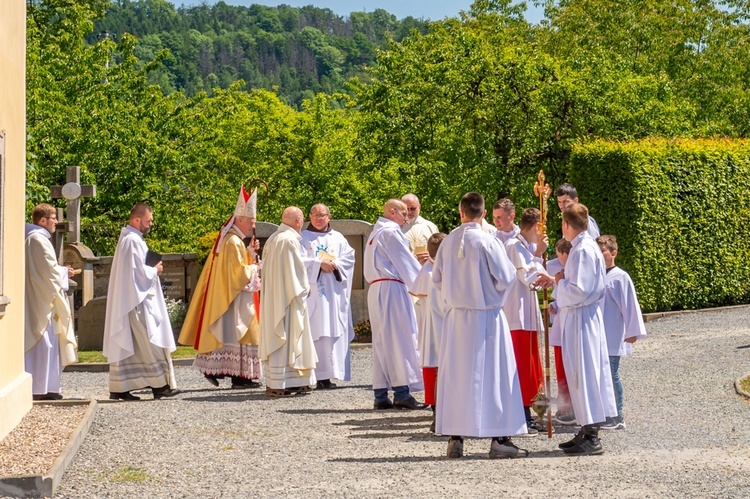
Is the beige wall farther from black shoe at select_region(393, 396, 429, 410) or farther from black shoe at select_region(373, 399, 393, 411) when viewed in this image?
black shoe at select_region(393, 396, 429, 410)

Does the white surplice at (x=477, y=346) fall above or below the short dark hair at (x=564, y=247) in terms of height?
below

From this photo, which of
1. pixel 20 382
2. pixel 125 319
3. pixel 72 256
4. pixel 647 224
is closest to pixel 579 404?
pixel 20 382

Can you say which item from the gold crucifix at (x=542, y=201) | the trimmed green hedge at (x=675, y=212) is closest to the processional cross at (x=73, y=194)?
the trimmed green hedge at (x=675, y=212)

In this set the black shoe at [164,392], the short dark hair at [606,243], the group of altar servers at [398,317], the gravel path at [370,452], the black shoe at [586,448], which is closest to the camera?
the gravel path at [370,452]

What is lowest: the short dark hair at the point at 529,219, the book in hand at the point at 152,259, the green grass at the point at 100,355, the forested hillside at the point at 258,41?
the green grass at the point at 100,355

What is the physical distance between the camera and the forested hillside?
409 ft

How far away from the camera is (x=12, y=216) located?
11.2 meters

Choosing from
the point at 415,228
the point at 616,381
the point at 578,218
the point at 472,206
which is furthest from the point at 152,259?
the point at 578,218

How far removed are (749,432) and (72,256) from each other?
601 inches

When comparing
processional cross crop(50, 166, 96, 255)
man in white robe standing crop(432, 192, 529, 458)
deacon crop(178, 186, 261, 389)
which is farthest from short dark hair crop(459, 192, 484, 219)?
processional cross crop(50, 166, 96, 255)

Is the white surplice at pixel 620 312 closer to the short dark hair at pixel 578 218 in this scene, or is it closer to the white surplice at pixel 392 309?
the short dark hair at pixel 578 218

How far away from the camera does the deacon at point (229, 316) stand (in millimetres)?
14328

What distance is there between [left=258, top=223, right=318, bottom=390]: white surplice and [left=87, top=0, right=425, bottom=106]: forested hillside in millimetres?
98830

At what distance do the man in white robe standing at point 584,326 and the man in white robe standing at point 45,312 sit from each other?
18.0 ft
